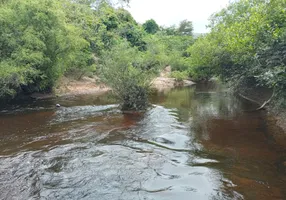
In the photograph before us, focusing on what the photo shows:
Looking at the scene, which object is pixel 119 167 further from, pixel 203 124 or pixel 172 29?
pixel 172 29

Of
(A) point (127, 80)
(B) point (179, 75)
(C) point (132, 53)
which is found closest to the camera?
(A) point (127, 80)

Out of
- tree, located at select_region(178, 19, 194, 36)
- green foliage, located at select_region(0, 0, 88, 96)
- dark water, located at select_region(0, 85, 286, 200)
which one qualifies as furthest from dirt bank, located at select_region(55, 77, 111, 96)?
tree, located at select_region(178, 19, 194, 36)

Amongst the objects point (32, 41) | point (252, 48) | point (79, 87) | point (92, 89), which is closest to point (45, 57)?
point (32, 41)

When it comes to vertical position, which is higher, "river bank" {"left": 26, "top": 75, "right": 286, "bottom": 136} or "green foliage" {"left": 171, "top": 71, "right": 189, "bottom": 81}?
"green foliage" {"left": 171, "top": 71, "right": 189, "bottom": 81}

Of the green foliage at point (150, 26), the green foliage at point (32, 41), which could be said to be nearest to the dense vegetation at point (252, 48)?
the green foliage at point (32, 41)

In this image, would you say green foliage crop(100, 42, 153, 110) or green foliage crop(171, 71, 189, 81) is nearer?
green foliage crop(100, 42, 153, 110)

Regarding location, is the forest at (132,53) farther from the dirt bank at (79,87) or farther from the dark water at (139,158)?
the dark water at (139,158)

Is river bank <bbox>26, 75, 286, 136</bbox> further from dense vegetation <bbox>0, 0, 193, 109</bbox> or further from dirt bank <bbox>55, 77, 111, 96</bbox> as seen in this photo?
dense vegetation <bbox>0, 0, 193, 109</bbox>

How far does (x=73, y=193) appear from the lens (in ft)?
19.7

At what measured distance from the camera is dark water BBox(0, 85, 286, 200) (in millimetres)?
6223

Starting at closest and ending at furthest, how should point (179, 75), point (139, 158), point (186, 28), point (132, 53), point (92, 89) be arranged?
point (139, 158) < point (132, 53) < point (92, 89) < point (179, 75) < point (186, 28)

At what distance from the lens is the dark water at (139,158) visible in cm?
622

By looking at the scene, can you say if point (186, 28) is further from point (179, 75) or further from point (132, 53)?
point (132, 53)

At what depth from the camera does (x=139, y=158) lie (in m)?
8.38
